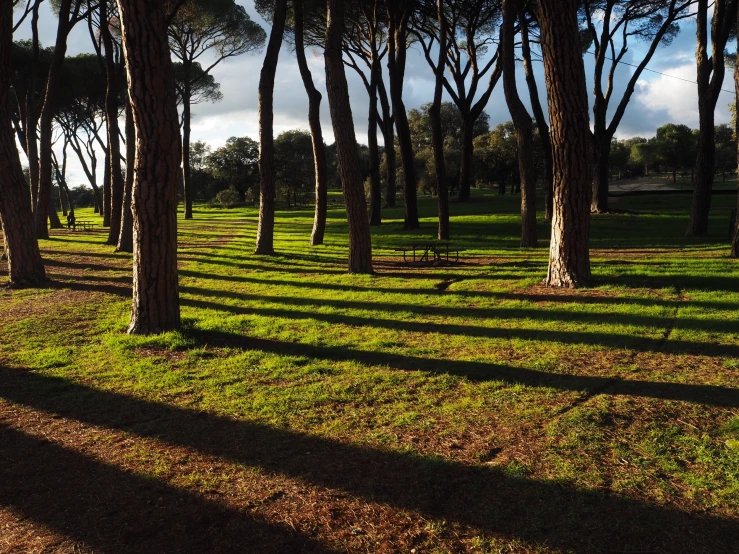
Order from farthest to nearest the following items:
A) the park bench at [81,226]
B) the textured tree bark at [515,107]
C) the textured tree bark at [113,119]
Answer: the park bench at [81,226]
the textured tree bark at [113,119]
the textured tree bark at [515,107]

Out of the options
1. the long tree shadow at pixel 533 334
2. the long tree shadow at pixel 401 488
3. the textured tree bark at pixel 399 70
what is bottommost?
the long tree shadow at pixel 401 488

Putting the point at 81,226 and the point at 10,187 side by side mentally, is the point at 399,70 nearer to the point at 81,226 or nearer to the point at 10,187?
the point at 10,187

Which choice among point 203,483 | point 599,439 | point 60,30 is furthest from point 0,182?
point 599,439

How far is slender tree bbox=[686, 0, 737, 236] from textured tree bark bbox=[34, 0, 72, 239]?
17.9 m

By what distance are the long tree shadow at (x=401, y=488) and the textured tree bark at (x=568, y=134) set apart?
6311 millimetres

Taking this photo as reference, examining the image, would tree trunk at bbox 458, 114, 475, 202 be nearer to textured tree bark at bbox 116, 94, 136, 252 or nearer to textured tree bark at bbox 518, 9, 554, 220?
textured tree bark at bbox 518, 9, 554, 220

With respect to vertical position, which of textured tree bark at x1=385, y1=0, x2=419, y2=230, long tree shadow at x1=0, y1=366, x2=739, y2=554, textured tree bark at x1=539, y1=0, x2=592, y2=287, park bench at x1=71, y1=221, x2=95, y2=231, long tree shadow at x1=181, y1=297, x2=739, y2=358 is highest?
textured tree bark at x1=385, y1=0, x2=419, y2=230

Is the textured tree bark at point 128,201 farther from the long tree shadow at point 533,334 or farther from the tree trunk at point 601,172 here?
the tree trunk at point 601,172

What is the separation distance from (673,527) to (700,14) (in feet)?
55.6

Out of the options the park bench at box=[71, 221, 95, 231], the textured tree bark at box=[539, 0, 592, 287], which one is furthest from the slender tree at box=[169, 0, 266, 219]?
the textured tree bark at box=[539, 0, 592, 287]

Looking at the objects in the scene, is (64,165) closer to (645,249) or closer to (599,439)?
(645,249)

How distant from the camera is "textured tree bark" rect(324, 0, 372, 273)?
11438 millimetres

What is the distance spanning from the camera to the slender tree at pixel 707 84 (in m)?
14.8

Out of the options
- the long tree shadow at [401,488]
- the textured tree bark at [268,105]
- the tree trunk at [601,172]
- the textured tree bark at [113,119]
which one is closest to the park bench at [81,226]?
the textured tree bark at [113,119]
